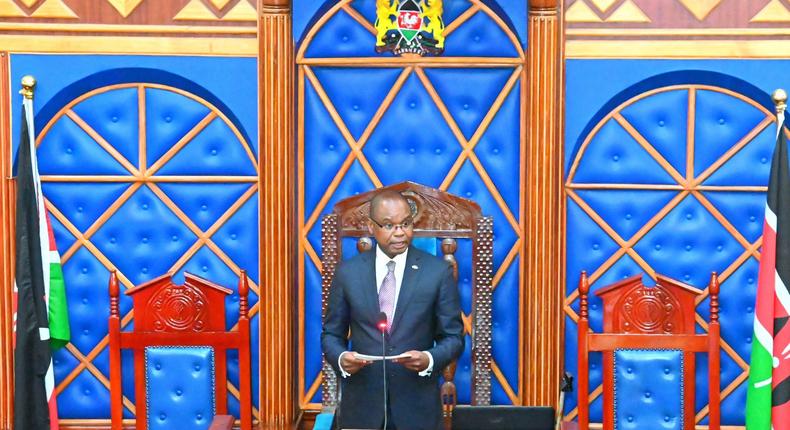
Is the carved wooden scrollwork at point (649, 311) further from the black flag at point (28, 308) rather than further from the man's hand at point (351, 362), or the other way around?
the black flag at point (28, 308)

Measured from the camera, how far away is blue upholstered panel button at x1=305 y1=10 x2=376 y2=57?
5238 mm

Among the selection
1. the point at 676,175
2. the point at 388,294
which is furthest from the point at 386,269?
the point at 676,175

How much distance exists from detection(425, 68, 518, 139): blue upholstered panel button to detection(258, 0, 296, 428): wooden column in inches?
29.7

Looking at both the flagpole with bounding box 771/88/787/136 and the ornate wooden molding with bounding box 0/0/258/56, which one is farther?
the ornate wooden molding with bounding box 0/0/258/56

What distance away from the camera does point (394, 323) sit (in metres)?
4.40

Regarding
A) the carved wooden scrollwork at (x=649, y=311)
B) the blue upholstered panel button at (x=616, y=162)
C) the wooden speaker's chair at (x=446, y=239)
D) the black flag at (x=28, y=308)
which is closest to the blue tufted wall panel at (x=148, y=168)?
the black flag at (x=28, y=308)

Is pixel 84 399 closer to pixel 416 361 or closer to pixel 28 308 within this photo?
pixel 28 308

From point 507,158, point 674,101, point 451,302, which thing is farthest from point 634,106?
point 451,302

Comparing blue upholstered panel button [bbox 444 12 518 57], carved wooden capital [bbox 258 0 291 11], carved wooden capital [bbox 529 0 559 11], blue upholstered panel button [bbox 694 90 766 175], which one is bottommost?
blue upholstered panel button [bbox 694 90 766 175]

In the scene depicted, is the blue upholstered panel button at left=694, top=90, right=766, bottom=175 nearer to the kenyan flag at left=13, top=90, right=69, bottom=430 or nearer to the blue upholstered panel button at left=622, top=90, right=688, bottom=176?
the blue upholstered panel button at left=622, top=90, right=688, bottom=176

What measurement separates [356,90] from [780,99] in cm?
206

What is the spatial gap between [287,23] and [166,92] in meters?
0.73

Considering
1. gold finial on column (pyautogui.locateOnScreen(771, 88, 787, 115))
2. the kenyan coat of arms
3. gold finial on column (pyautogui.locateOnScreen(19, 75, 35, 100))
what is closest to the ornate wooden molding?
gold finial on column (pyautogui.locateOnScreen(19, 75, 35, 100))

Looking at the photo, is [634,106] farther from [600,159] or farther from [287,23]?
[287,23]
